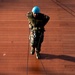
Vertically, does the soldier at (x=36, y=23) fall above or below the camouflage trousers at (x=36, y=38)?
above

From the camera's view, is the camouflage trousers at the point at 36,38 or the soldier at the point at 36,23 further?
the camouflage trousers at the point at 36,38

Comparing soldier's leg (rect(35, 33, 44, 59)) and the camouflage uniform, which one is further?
soldier's leg (rect(35, 33, 44, 59))

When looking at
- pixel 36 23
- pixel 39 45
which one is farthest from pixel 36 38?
pixel 36 23

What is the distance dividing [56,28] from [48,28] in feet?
0.51

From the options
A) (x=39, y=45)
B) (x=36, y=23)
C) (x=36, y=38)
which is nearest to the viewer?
(x=36, y=23)

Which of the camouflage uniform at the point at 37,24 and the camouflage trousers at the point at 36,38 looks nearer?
the camouflage uniform at the point at 37,24

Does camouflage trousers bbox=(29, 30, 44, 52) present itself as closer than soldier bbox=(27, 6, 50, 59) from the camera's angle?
No

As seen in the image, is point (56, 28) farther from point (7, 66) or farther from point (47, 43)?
point (7, 66)

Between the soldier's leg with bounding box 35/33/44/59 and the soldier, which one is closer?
the soldier

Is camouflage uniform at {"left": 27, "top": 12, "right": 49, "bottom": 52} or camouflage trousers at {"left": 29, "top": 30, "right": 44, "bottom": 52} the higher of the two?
camouflage uniform at {"left": 27, "top": 12, "right": 49, "bottom": 52}

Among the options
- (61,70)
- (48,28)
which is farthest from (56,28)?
(61,70)

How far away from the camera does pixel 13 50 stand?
17.6 ft

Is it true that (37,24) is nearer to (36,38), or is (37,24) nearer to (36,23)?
(36,23)

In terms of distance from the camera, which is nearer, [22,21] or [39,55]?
[39,55]
